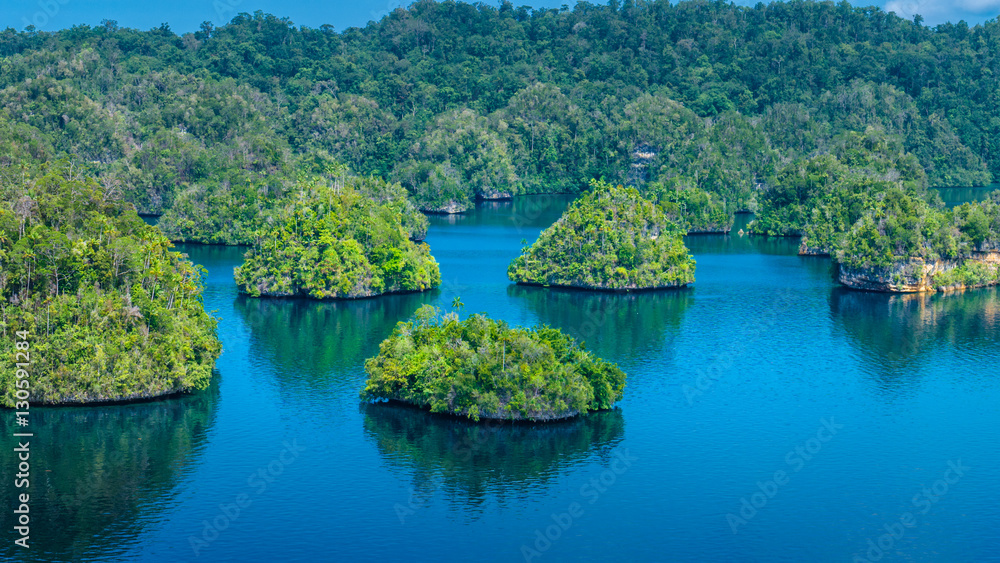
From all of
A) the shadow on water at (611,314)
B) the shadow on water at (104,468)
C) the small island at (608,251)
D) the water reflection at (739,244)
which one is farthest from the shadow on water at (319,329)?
the water reflection at (739,244)

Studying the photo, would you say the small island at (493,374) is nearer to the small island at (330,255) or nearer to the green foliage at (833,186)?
the small island at (330,255)

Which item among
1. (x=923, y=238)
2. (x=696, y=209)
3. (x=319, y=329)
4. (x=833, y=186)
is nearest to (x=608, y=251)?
(x=923, y=238)

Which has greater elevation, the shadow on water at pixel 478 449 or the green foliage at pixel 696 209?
the green foliage at pixel 696 209

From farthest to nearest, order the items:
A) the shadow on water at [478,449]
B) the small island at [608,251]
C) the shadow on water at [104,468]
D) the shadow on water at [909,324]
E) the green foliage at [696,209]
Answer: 1. the green foliage at [696,209]
2. the small island at [608,251]
3. the shadow on water at [909,324]
4. the shadow on water at [478,449]
5. the shadow on water at [104,468]

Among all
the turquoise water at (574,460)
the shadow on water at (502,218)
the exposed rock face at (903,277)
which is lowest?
the turquoise water at (574,460)

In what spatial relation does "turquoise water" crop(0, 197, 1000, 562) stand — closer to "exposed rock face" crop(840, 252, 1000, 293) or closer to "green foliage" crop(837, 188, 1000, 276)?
"green foliage" crop(837, 188, 1000, 276)

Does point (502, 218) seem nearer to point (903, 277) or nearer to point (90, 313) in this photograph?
point (903, 277)

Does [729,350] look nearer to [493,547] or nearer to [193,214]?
[493,547]
